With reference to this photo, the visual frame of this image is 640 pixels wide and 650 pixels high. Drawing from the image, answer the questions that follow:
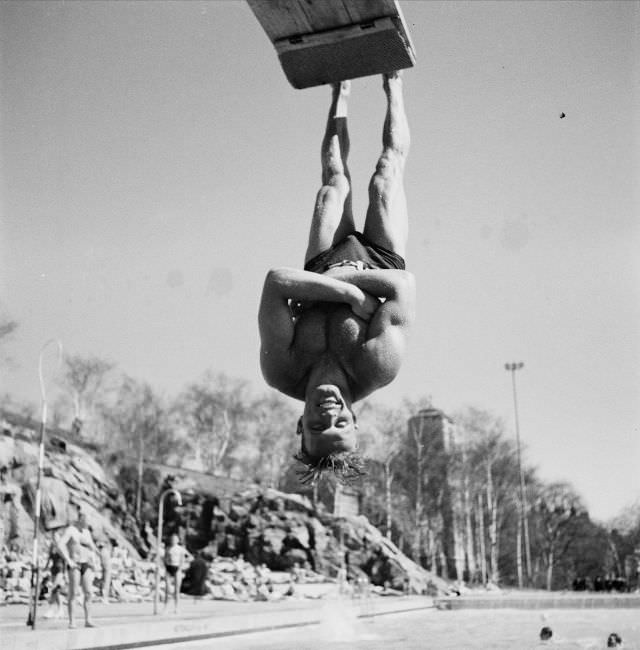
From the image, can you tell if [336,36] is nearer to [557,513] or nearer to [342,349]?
[342,349]

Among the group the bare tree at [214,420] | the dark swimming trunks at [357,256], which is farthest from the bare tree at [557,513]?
the dark swimming trunks at [357,256]

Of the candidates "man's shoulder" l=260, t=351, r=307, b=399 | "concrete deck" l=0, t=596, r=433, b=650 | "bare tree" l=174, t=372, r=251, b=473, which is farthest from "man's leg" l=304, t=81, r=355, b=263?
"bare tree" l=174, t=372, r=251, b=473

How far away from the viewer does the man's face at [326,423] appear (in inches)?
129

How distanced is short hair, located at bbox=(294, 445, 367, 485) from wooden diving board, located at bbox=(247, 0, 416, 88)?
5.74 ft

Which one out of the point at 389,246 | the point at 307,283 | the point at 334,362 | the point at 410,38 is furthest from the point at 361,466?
the point at 410,38

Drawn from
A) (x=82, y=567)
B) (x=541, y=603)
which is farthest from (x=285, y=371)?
(x=541, y=603)

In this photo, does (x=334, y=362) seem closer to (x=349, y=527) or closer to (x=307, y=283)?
(x=307, y=283)

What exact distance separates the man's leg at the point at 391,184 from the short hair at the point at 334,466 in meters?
1.11

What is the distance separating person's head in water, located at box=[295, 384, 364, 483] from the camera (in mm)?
3273

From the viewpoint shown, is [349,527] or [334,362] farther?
[349,527]

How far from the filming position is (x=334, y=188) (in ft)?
13.4

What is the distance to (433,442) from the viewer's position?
38094 mm

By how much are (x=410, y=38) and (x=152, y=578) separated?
22.7 m

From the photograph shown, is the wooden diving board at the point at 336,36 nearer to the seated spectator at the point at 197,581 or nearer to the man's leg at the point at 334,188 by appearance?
the man's leg at the point at 334,188
